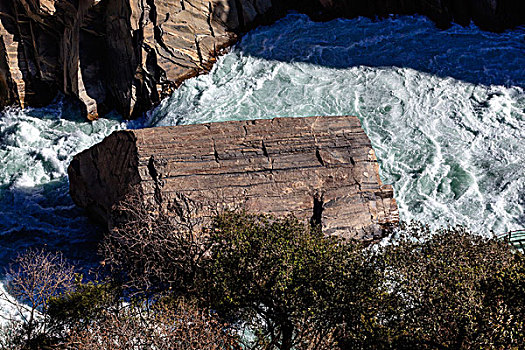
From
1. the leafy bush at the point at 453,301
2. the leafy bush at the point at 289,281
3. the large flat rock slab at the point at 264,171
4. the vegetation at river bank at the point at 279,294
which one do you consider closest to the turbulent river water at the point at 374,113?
the large flat rock slab at the point at 264,171

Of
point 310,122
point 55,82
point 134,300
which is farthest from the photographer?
point 55,82

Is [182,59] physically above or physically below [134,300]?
above

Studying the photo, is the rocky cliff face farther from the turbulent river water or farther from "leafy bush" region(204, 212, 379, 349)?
"leafy bush" region(204, 212, 379, 349)

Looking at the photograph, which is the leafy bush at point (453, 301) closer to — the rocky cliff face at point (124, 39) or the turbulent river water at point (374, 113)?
the turbulent river water at point (374, 113)

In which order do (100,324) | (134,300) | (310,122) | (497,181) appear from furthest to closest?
(497,181) < (310,122) < (134,300) < (100,324)

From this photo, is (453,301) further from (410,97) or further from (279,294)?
(410,97)

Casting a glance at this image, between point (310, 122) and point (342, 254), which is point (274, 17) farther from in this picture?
point (342, 254)

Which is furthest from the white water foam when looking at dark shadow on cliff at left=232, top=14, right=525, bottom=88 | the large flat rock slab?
the large flat rock slab

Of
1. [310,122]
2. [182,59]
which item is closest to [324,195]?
[310,122]
